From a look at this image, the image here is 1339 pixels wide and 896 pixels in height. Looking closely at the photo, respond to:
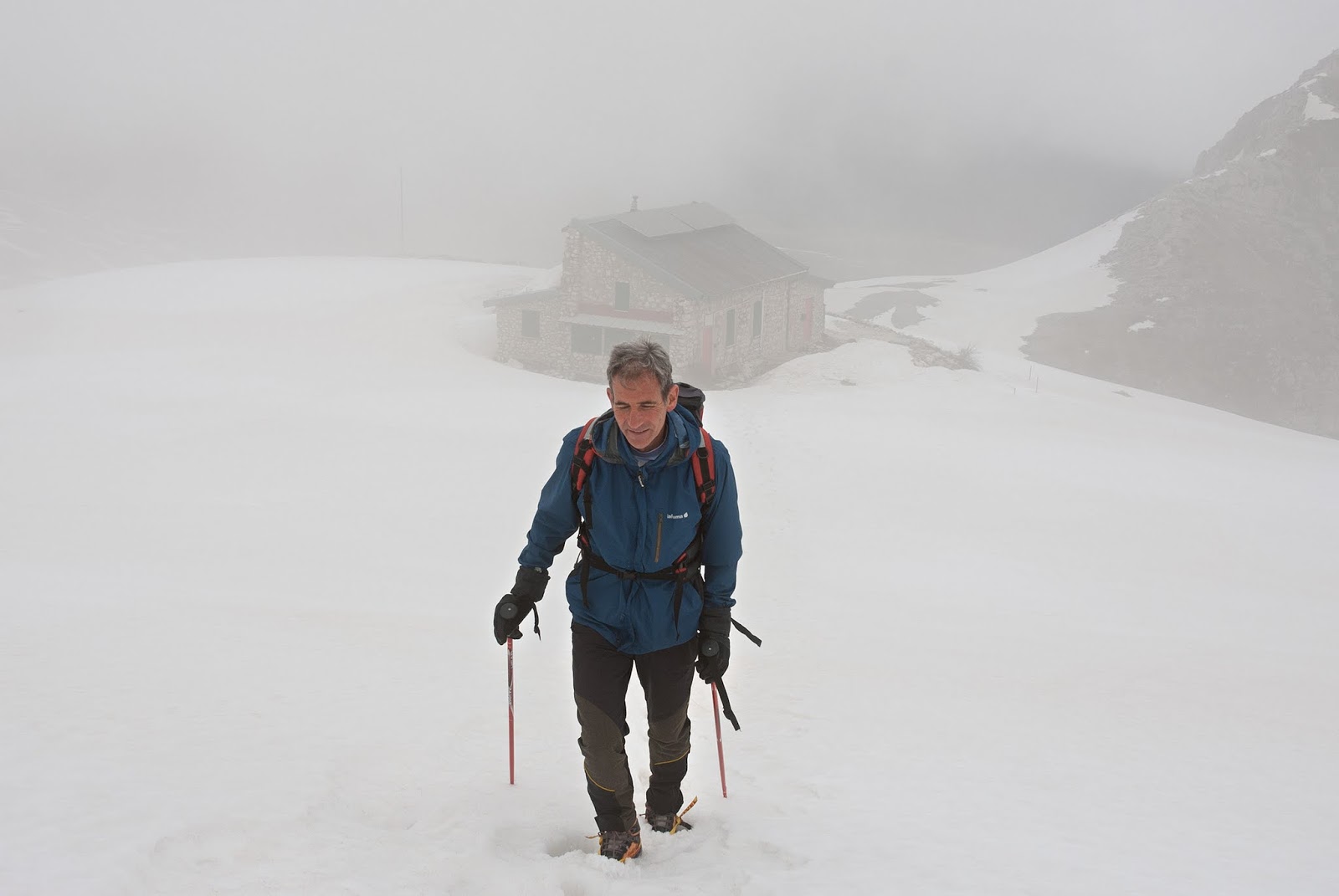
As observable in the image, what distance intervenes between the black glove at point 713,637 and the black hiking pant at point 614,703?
7 cm

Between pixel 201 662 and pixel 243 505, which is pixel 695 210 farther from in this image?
pixel 201 662

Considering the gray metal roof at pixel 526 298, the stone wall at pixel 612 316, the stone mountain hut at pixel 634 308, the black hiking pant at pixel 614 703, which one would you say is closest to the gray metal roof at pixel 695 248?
the stone mountain hut at pixel 634 308

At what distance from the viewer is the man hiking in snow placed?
4094mm

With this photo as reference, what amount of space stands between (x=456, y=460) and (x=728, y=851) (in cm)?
1324

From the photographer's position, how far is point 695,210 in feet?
127

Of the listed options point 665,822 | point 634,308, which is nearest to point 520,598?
point 665,822

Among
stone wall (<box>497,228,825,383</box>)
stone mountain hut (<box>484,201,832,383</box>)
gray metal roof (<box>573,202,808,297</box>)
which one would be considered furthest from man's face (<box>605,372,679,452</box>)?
gray metal roof (<box>573,202,808,297</box>)

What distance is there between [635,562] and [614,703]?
2.16ft

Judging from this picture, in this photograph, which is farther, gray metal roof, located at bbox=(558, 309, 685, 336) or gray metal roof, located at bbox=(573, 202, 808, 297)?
gray metal roof, located at bbox=(573, 202, 808, 297)

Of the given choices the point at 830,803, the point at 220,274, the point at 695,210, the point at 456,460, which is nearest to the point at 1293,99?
the point at 695,210

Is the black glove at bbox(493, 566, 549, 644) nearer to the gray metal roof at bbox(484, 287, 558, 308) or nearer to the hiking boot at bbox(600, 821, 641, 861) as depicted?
the hiking boot at bbox(600, 821, 641, 861)

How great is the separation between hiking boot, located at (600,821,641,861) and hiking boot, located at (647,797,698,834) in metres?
0.30

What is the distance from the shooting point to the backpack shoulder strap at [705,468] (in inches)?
164

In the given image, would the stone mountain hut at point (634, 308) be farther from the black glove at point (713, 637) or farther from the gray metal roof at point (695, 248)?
the black glove at point (713, 637)
